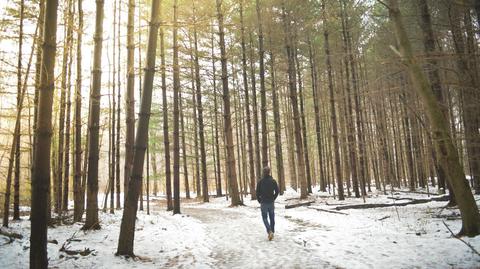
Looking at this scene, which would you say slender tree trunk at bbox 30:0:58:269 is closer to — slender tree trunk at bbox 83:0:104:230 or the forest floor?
the forest floor

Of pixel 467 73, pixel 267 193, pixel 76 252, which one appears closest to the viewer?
pixel 467 73

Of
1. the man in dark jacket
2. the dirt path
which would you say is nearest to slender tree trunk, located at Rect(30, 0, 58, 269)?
the dirt path

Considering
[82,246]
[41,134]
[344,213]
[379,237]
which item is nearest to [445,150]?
[379,237]

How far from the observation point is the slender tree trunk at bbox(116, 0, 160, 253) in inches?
258

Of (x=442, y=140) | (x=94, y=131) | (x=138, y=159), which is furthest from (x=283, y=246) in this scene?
(x=94, y=131)

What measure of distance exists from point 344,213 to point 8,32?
11.9 metres

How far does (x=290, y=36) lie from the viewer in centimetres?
1925

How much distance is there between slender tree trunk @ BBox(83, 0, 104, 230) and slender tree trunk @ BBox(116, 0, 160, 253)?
2647 mm

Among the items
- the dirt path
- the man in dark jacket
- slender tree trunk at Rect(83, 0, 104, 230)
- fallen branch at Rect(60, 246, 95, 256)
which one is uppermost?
slender tree trunk at Rect(83, 0, 104, 230)

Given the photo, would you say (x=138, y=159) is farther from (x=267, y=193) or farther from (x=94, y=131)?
(x=267, y=193)

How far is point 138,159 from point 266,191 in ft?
11.9

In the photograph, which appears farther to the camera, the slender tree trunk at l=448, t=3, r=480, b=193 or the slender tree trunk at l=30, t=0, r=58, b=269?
the slender tree trunk at l=448, t=3, r=480, b=193

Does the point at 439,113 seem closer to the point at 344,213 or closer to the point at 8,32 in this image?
the point at 344,213

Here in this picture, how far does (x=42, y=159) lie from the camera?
15.2ft
